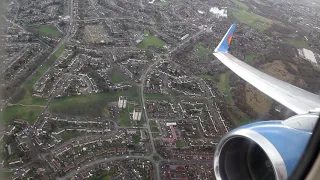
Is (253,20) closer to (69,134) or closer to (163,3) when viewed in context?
(163,3)

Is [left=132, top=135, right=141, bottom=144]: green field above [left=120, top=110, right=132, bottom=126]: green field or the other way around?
the other way around

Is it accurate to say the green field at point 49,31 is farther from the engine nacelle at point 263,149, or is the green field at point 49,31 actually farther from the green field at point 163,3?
the engine nacelle at point 263,149

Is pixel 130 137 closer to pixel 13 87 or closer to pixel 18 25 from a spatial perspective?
pixel 13 87

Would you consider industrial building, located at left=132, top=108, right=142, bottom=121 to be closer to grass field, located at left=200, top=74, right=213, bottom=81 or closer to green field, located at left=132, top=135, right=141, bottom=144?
green field, located at left=132, top=135, right=141, bottom=144

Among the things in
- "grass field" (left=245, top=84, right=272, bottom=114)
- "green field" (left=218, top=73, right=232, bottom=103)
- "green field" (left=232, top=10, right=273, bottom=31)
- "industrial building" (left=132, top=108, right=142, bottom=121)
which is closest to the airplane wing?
"industrial building" (left=132, top=108, right=142, bottom=121)

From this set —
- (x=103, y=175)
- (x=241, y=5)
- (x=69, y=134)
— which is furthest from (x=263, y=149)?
(x=241, y=5)

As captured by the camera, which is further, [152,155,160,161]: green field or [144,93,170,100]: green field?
[144,93,170,100]: green field

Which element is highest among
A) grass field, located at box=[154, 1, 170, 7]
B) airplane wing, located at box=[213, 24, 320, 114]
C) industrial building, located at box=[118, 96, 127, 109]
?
airplane wing, located at box=[213, 24, 320, 114]
